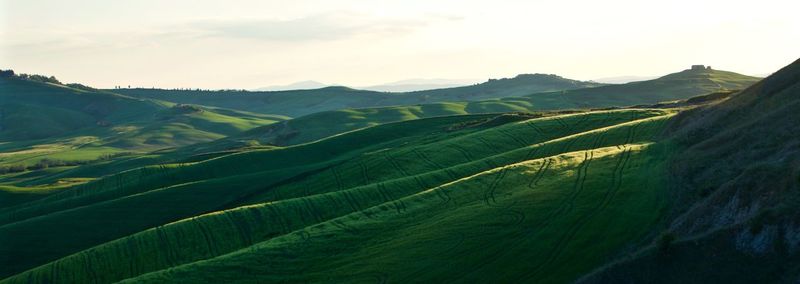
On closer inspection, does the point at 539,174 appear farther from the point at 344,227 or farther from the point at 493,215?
the point at 344,227

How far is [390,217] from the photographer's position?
61250 millimetres

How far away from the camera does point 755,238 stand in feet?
120

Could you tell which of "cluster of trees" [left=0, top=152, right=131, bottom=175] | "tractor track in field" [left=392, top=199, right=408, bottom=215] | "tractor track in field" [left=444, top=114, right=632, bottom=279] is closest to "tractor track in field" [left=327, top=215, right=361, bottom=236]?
"tractor track in field" [left=392, top=199, right=408, bottom=215]

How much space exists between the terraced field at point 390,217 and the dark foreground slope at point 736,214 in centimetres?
369

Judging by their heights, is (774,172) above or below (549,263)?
above

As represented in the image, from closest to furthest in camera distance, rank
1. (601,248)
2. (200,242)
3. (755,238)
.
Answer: (755,238) → (601,248) → (200,242)

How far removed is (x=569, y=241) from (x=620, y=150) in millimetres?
27290

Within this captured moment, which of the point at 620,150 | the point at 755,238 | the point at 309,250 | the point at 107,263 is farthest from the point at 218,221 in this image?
the point at 755,238

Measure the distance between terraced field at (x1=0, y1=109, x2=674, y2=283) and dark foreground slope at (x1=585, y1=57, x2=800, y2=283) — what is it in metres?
3.69

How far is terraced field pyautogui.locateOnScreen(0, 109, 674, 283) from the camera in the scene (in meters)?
49.4

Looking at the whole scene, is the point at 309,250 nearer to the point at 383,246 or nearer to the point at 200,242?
the point at 383,246

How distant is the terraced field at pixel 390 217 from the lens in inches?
1944

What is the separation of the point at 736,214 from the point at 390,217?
1140 inches

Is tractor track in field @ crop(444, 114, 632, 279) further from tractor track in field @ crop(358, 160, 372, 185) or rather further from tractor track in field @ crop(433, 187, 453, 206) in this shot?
tractor track in field @ crop(358, 160, 372, 185)
